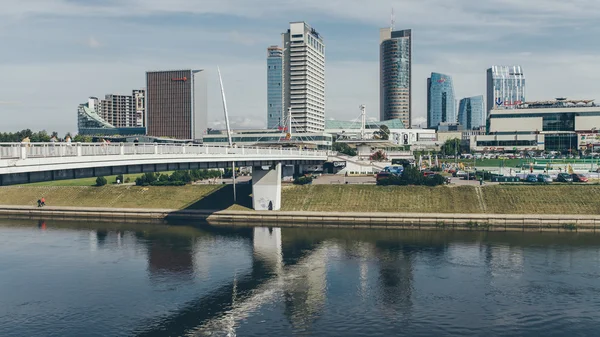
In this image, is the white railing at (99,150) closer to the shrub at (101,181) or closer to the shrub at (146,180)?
the shrub at (146,180)

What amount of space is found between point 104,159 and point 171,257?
18.0 metres

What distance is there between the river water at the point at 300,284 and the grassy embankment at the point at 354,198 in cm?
1074

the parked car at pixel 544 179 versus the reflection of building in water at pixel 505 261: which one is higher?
the parked car at pixel 544 179

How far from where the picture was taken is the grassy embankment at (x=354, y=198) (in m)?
80.6

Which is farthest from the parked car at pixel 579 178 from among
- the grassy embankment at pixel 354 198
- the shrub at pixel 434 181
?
the shrub at pixel 434 181

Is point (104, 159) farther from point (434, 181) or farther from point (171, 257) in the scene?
point (434, 181)

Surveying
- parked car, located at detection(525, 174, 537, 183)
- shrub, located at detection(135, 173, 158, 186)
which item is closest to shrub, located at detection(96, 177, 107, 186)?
shrub, located at detection(135, 173, 158, 186)

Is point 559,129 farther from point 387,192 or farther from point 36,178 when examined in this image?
point 36,178

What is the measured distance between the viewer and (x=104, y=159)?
140ft

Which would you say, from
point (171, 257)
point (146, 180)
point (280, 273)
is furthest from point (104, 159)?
point (146, 180)

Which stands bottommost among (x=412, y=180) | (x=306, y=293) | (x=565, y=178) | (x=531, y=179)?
(x=306, y=293)

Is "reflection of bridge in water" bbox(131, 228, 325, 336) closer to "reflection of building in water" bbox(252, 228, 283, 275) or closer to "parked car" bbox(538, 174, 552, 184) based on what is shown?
"reflection of building in water" bbox(252, 228, 283, 275)

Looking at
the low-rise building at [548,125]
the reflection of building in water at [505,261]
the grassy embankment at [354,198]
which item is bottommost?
the reflection of building in water at [505,261]

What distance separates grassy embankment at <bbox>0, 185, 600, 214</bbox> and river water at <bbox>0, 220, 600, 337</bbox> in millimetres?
10738
